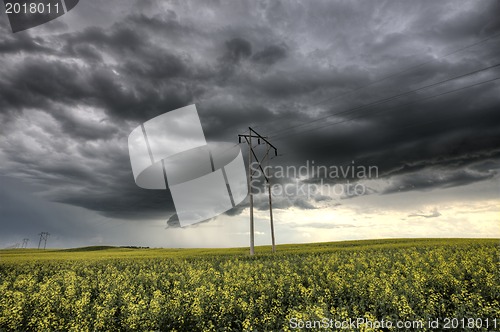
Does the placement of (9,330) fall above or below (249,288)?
below

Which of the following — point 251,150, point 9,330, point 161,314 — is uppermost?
point 251,150

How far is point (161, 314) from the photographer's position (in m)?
9.54

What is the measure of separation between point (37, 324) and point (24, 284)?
33.0 feet

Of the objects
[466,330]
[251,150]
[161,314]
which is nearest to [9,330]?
[161,314]

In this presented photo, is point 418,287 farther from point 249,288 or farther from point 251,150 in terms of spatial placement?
point 251,150

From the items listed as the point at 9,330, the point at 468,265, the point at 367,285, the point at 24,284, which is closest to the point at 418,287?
the point at 367,285

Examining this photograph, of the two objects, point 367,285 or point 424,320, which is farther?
point 367,285

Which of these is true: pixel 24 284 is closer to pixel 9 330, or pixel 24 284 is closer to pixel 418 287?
pixel 9 330

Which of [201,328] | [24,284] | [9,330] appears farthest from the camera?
[24,284]

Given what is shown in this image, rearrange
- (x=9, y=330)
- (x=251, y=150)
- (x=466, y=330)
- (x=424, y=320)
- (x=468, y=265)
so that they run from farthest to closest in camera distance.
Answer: (x=251, y=150), (x=468, y=265), (x=9, y=330), (x=424, y=320), (x=466, y=330)

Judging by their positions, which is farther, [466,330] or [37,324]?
[37,324]

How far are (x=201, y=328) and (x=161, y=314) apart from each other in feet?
4.39

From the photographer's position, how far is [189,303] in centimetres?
1052

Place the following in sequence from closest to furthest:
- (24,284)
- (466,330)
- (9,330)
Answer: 1. (466,330)
2. (9,330)
3. (24,284)
